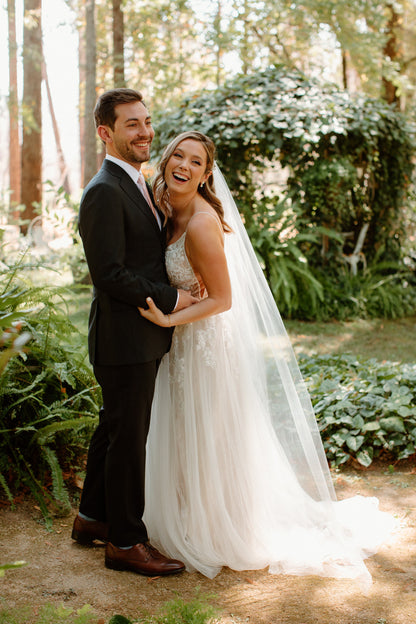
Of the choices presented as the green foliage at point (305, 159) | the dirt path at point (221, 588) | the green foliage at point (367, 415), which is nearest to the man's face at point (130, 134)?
the dirt path at point (221, 588)

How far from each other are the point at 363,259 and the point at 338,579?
7.82 m

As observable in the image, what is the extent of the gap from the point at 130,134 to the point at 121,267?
67 cm

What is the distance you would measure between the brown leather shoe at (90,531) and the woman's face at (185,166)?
1.85 metres

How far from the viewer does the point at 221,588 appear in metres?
2.79

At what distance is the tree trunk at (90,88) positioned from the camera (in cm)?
970

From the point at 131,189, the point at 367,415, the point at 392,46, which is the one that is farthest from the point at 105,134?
the point at 392,46

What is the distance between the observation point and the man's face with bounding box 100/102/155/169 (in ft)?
9.11

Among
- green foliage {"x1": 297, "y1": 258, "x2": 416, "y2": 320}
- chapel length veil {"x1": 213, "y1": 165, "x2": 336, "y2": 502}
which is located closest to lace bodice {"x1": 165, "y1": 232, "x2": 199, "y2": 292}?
chapel length veil {"x1": 213, "y1": 165, "x2": 336, "y2": 502}

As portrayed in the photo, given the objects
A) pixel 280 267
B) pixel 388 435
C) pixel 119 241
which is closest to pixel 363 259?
pixel 280 267

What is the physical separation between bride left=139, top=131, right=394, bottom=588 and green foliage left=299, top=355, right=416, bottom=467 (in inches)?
33.8

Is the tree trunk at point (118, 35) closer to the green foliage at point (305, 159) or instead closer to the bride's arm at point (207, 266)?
the green foliage at point (305, 159)

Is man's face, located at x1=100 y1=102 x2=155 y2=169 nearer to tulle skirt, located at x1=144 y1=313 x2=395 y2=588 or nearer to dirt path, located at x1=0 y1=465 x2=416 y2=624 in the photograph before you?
tulle skirt, located at x1=144 y1=313 x2=395 y2=588

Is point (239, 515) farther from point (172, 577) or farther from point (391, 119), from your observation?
point (391, 119)

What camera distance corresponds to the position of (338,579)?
2.83 m
